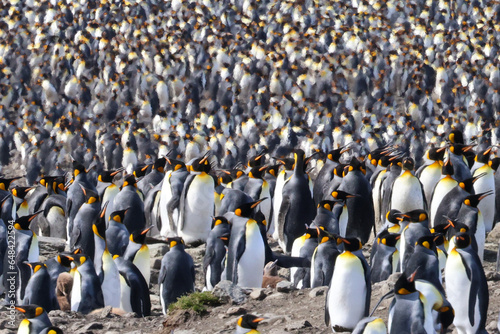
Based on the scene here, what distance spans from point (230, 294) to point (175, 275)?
3.89 ft

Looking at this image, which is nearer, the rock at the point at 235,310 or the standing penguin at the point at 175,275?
the rock at the point at 235,310

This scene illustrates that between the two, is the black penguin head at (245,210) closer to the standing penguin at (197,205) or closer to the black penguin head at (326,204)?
the black penguin head at (326,204)

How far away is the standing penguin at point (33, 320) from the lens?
284 inches

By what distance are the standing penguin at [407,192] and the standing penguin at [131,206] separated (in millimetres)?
2993

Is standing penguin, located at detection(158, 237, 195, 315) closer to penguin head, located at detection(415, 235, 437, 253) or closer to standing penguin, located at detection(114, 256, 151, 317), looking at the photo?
standing penguin, located at detection(114, 256, 151, 317)

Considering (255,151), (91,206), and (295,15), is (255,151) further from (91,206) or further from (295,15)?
(295,15)

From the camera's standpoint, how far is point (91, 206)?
1087 cm

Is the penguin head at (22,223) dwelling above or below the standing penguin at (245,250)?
above

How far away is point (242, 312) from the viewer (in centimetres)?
758

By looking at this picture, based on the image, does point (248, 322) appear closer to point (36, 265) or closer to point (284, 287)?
point (284, 287)

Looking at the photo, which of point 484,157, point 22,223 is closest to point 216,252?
point 22,223

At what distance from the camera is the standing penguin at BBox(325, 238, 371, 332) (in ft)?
23.2

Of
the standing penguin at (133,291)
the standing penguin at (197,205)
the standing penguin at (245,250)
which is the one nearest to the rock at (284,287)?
the standing penguin at (245,250)

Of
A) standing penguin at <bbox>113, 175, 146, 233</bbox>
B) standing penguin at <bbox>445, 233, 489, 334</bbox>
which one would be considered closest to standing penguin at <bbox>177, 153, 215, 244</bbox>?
standing penguin at <bbox>113, 175, 146, 233</bbox>
